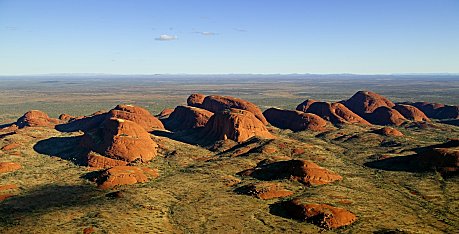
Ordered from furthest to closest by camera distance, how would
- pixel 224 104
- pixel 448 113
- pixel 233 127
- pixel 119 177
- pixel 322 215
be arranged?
pixel 448 113 < pixel 224 104 < pixel 233 127 < pixel 119 177 < pixel 322 215

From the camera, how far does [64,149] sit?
80.8m

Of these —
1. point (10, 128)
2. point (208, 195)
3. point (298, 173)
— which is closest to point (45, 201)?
point (208, 195)

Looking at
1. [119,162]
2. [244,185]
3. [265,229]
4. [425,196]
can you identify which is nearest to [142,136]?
[119,162]

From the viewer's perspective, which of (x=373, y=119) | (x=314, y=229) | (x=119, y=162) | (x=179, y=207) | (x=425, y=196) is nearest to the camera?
(x=314, y=229)

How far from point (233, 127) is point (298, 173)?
1193 inches

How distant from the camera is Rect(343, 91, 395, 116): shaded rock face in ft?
465

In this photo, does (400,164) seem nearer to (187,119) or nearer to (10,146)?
(187,119)

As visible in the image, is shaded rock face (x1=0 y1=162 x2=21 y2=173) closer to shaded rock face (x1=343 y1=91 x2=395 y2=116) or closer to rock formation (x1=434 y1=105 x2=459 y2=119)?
shaded rock face (x1=343 y1=91 x2=395 y2=116)

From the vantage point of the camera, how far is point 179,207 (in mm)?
50156

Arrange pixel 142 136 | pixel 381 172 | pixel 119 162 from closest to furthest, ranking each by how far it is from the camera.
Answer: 1. pixel 381 172
2. pixel 119 162
3. pixel 142 136

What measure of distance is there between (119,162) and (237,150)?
2368 cm

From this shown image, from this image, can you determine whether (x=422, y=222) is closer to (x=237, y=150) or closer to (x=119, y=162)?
(x=237, y=150)

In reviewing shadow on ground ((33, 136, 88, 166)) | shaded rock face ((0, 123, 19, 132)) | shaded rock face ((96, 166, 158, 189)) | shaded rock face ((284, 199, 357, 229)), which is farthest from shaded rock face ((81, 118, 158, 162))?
shaded rock face ((0, 123, 19, 132))

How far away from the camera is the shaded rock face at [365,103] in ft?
465
